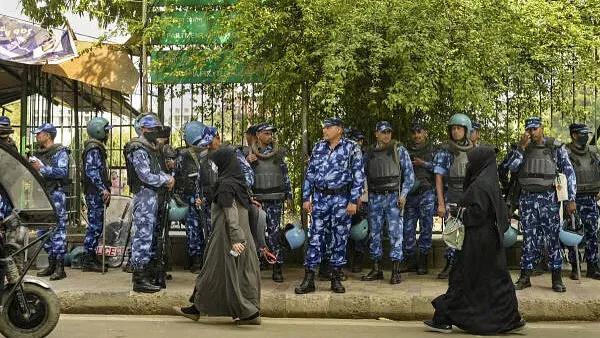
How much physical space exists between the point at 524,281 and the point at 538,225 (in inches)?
26.1

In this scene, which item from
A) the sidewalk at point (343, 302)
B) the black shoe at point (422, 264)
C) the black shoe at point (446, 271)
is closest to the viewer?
the sidewalk at point (343, 302)

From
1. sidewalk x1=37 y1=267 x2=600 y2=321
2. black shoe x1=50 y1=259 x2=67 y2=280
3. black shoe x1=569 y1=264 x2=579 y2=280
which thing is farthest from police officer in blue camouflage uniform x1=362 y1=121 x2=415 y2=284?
black shoe x1=50 y1=259 x2=67 y2=280

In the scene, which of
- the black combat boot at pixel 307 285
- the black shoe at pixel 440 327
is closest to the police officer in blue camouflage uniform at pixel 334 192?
the black combat boot at pixel 307 285

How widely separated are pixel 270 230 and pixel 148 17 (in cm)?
352

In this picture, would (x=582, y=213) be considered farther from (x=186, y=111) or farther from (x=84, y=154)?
(x=84, y=154)

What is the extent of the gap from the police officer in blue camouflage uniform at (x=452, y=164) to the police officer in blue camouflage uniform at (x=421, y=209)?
1.26ft

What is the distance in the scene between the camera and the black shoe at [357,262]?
10.1 metres

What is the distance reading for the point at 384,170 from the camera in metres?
9.30

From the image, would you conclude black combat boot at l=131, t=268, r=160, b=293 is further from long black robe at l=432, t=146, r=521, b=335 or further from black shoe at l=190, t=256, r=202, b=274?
long black robe at l=432, t=146, r=521, b=335

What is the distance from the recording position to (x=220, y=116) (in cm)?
1091

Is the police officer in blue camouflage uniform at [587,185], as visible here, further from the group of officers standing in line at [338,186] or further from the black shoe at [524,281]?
the black shoe at [524,281]

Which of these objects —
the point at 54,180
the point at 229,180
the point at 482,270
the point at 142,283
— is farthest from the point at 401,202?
the point at 54,180

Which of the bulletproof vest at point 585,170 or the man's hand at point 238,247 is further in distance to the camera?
the bulletproof vest at point 585,170

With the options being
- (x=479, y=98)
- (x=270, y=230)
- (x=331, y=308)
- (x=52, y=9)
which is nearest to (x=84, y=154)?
(x=270, y=230)
